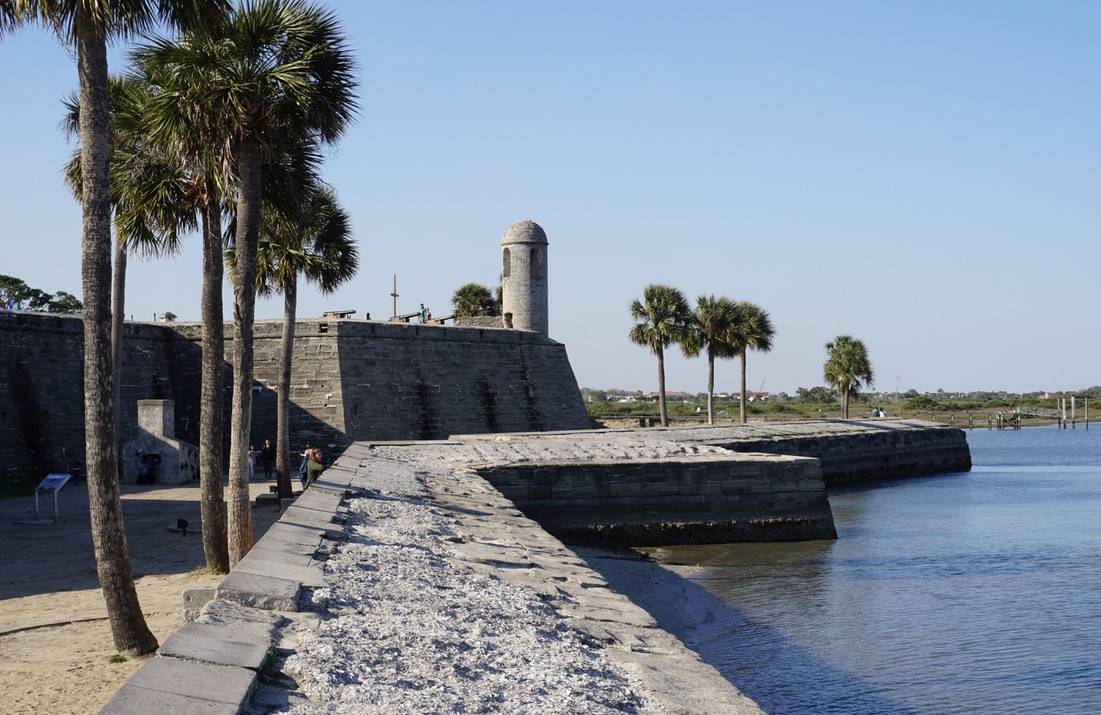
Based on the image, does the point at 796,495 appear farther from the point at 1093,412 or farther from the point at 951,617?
the point at 1093,412

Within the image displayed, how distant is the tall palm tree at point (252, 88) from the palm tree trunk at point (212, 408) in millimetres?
587

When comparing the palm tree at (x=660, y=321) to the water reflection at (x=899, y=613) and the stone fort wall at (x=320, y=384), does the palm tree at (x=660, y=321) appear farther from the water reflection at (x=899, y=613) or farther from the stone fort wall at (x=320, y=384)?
the water reflection at (x=899, y=613)

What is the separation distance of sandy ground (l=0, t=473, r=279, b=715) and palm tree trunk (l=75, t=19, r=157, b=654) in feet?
1.31

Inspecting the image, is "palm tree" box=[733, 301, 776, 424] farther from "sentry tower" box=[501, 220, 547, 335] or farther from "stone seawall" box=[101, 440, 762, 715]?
"stone seawall" box=[101, 440, 762, 715]

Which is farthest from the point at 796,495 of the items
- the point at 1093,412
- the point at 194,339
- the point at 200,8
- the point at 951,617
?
the point at 1093,412

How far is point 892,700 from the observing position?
31.0 feet

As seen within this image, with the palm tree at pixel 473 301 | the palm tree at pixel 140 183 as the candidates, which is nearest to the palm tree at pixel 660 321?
the palm tree at pixel 473 301

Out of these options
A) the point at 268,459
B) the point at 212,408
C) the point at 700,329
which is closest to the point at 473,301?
the point at 700,329

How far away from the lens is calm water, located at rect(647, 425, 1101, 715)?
972 cm

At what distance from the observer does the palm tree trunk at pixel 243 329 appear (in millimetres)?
11500

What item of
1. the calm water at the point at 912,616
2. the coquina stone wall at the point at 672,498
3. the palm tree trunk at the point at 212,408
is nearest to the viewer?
the calm water at the point at 912,616

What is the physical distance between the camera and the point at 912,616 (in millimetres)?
12891

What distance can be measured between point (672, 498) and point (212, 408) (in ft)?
28.3

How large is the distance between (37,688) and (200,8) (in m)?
5.60
